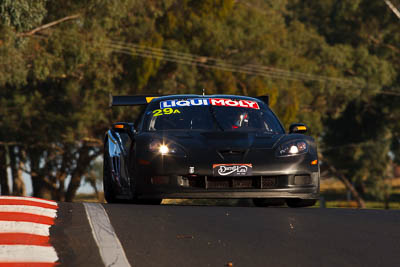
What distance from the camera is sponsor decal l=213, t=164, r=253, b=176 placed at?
31.9 feet

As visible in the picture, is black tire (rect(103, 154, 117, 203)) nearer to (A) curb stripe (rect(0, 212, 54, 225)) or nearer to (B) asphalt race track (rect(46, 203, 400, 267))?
(B) asphalt race track (rect(46, 203, 400, 267))

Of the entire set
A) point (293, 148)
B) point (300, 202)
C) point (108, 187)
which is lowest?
point (300, 202)

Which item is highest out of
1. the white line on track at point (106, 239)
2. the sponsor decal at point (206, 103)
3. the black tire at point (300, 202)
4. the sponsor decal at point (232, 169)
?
the sponsor decal at point (206, 103)

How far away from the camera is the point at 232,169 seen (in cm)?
975

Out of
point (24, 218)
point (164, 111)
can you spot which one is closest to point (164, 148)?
point (164, 111)

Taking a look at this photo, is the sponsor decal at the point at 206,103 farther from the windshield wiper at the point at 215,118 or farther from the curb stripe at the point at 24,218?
the curb stripe at the point at 24,218

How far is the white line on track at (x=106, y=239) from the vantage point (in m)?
5.85

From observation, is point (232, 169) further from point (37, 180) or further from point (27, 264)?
point (37, 180)

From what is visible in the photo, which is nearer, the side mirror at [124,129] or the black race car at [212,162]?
the black race car at [212,162]

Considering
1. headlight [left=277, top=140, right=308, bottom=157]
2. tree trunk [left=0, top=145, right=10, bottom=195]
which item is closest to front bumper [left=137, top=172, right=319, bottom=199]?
headlight [left=277, top=140, right=308, bottom=157]

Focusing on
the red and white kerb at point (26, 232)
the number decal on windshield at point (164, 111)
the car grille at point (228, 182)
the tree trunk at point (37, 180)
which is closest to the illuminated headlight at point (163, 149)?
the car grille at point (228, 182)

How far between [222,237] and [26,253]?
5.50 ft

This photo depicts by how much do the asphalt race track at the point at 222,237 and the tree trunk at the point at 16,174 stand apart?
121ft

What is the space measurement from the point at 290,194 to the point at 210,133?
1185 millimetres
